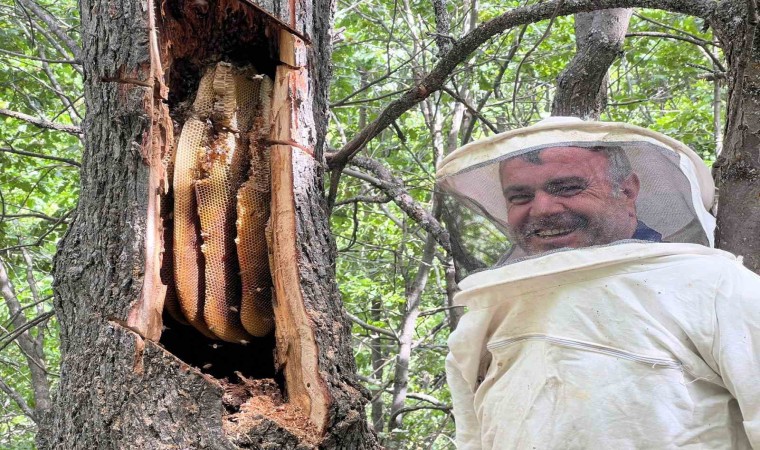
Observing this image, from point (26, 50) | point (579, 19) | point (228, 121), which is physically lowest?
point (228, 121)

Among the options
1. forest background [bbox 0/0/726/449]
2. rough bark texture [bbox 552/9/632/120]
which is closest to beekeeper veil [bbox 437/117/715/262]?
rough bark texture [bbox 552/9/632/120]

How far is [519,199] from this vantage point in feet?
7.20

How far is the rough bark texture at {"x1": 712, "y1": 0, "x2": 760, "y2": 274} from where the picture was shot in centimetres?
217

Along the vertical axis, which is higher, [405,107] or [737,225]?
[405,107]

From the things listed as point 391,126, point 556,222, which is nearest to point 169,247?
point 556,222

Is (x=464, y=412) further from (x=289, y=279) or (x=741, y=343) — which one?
(x=741, y=343)

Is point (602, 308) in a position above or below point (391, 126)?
below

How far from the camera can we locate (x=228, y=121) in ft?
7.48

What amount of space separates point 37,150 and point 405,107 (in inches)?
174

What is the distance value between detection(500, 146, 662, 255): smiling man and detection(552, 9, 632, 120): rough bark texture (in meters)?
1.18

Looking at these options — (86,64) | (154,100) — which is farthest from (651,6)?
(86,64)

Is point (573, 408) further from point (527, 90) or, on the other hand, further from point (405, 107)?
point (527, 90)

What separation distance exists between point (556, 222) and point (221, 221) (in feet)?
3.35

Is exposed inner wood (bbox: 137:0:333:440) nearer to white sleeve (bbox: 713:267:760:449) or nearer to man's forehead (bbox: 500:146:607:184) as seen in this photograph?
man's forehead (bbox: 500:146:607:184)
